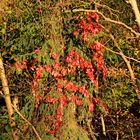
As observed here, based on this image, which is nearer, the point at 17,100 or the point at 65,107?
the point at 65,107

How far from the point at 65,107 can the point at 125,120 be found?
3.21 meters

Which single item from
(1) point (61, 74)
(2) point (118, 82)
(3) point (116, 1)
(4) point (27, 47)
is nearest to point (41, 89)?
(1) point (61, 74)

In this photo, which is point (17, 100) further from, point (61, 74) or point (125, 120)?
point (125, 120)

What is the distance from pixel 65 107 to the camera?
6676mm

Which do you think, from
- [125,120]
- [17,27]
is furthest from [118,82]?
[17,27]

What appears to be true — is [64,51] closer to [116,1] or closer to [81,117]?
[81,117]

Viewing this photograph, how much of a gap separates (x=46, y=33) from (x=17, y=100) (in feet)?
5.61

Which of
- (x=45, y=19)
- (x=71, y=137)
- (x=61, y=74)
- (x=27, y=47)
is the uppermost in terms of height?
(x=45, y=19)

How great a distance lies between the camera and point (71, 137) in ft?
21.7

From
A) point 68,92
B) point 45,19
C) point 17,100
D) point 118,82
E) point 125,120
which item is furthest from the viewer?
point 125,120

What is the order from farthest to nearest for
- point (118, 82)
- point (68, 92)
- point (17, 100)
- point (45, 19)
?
point (118, 82) → point (17, 100) → point (68, 92) → point (45, 19)

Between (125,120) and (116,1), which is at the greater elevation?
(116,1)

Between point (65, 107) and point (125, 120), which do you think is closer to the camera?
point (65, 107)

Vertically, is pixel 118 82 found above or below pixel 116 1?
below
